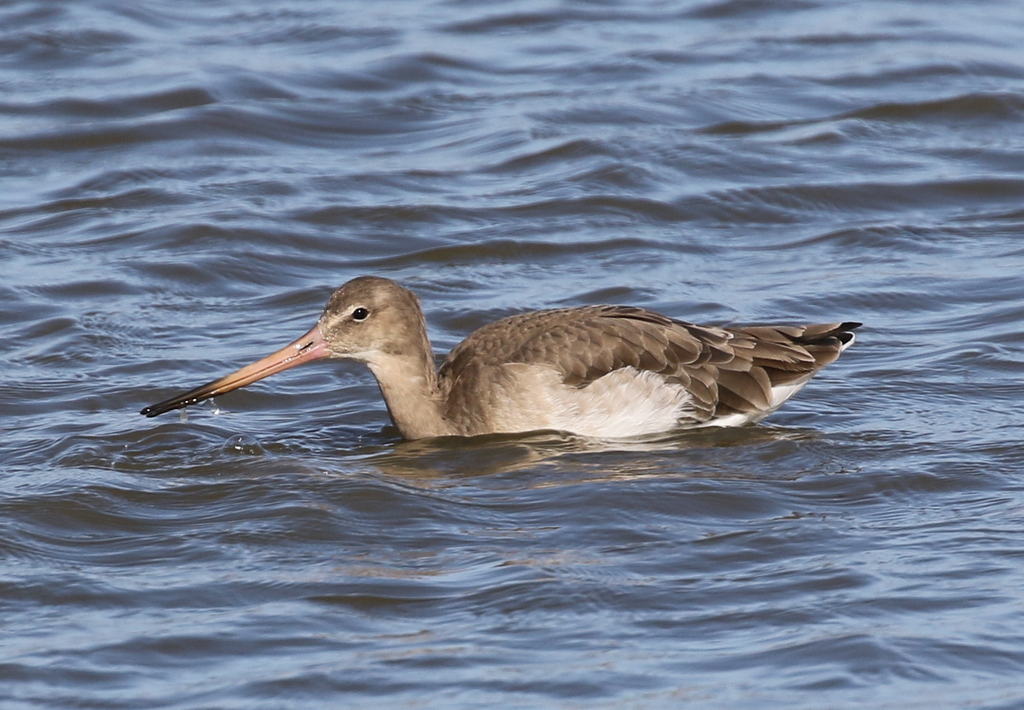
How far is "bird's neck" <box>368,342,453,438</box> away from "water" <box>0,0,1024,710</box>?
17cm

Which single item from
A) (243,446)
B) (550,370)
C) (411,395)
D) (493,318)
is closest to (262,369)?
(243,446)

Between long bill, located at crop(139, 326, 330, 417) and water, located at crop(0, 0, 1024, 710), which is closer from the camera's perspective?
water, located at crop(0, 0, 1024, 710)

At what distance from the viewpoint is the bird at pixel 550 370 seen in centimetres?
959

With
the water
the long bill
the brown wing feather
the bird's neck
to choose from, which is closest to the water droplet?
the water

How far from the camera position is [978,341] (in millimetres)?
11133

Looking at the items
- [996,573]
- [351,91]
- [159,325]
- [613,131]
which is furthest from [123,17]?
[996,573]

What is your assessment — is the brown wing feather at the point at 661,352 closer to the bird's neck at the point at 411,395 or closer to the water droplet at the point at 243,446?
the bird's neck at the point at 411,395

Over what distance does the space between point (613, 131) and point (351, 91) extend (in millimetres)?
2789

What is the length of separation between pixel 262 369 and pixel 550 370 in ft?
5.10

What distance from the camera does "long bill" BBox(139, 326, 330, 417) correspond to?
31.3 ft

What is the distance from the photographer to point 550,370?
31.4 feet

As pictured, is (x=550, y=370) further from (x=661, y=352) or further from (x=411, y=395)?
(x=411, y=395)

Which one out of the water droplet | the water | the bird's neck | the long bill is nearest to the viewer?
the water

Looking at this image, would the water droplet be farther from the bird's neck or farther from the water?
the bird's neck
